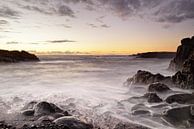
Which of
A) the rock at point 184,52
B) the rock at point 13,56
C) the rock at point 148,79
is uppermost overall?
the rock at point 184,52

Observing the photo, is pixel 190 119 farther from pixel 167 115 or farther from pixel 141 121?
pixel 141 121

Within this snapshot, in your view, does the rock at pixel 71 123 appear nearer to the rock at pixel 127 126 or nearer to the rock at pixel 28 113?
the rock at pixel 127 126

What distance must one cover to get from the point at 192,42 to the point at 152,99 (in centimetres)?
1919

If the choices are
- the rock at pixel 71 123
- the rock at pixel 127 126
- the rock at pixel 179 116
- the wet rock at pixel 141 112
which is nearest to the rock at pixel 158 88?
the wet rock at pixel 141 112

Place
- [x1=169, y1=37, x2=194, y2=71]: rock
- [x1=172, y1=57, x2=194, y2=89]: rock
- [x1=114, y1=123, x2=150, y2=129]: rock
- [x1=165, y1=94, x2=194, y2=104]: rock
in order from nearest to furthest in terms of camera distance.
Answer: [x1=114, y1=123, x2=150, y2=129]: rock < [x1=165, y1=94, x2=194, y2=104]: rock < [x1=172, y1=57, x2=194, y2=89]: rock < [x1=169, y1=37, x2=194, y2=71]: rock

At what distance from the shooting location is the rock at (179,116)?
936 cm

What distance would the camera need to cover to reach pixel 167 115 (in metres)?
10.3

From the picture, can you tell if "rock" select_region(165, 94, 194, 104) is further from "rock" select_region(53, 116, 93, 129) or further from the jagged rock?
"rock" select_region(53, 116, 93, 129)

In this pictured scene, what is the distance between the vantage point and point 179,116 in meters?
9.89

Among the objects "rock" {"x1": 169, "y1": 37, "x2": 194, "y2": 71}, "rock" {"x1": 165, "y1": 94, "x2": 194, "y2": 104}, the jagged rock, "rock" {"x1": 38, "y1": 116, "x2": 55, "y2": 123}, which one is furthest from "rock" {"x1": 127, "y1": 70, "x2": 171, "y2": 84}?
"rock" {"x1": 38, "y1": 116, "x2": 55, "y2": 123}

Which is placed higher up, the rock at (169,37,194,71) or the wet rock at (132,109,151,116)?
the rock at (169,37,194,71)

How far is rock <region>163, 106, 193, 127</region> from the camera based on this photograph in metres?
9.36

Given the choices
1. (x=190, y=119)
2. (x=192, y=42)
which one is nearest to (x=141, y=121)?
(x=190, y=119)

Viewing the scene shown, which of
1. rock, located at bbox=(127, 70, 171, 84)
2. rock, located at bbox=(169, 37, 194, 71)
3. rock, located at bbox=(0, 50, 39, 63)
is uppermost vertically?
rock, located at bbox=(169, 37, 194, 71)
